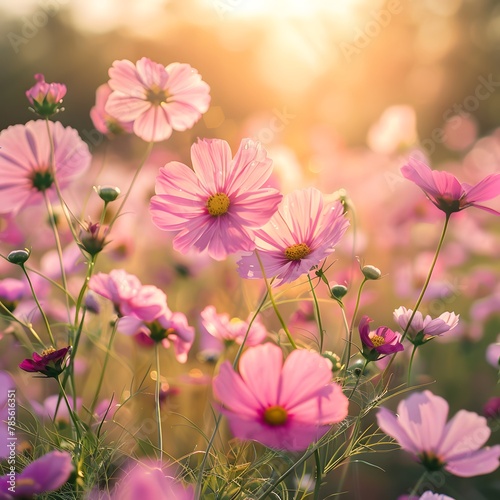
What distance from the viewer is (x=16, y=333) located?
24.6 inches

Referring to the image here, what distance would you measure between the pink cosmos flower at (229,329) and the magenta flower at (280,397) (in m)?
0.16

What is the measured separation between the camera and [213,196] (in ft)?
1.38

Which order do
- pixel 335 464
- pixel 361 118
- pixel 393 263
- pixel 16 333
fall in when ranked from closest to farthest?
pixel 335 464 < pixel 16 333 < pixel 393 263 < pixel 361 118

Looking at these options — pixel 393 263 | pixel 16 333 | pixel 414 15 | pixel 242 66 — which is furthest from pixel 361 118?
pixel 16 333

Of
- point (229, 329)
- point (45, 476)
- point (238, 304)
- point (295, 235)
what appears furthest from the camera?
point (238, 304)

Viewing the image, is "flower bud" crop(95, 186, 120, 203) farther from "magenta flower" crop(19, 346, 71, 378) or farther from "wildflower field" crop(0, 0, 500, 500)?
"magenta flower" crop(19, 346, 71, 378)

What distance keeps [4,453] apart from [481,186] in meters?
0.34

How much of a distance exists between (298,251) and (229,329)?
0.15m

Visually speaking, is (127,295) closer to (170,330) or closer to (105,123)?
(170,330)

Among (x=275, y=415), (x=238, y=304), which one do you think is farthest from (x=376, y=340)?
(x=238, y=304)

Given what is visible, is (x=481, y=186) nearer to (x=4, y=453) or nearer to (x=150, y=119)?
(x=150, y=119)

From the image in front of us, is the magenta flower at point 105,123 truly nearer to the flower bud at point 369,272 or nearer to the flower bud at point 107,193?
the flower bud at point 107,193

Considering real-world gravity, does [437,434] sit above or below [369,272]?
below

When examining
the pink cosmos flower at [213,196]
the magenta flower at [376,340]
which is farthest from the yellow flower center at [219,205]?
the magenta flower at [376,340]
